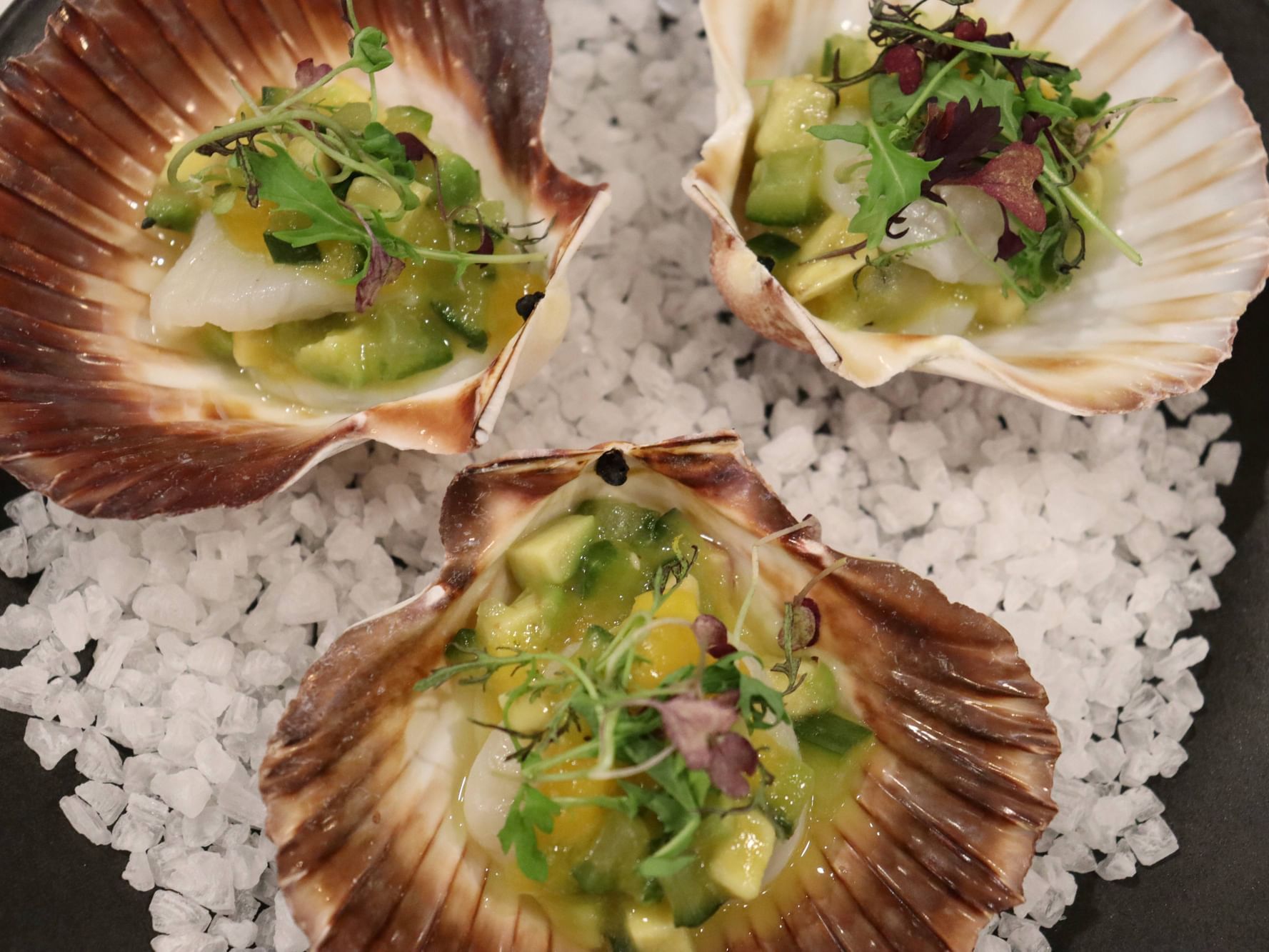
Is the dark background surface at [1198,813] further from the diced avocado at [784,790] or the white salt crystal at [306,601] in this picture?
the diced avocado at [784,790]

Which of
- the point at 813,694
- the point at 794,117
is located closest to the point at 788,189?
the point at 794,117

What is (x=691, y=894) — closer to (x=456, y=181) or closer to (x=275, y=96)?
(x=456, y=181)

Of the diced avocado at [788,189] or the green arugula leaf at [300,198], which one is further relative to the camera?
the diced avocado at [788,189]

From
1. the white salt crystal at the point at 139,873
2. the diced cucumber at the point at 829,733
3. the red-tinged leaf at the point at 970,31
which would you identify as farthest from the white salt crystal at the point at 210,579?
the red-tinged leaf at the point at 970,31

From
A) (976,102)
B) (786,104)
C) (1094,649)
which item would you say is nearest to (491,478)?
(786,104)

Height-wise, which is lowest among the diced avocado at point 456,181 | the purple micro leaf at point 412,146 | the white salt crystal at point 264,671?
the white salt crystal at point 264,671

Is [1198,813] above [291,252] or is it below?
below
